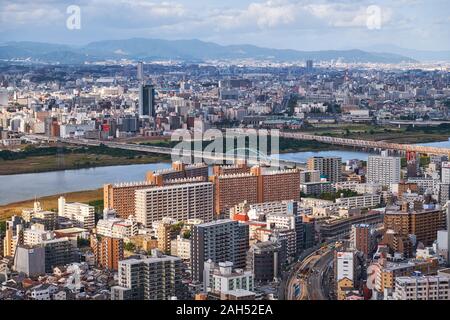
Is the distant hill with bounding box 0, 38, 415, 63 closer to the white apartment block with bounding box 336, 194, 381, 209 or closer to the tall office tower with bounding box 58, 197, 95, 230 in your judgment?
the white apartment block with bounding box 336, 194, 381, 209

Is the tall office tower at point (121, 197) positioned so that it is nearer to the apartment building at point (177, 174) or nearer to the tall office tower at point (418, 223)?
the apartment building at point (177, 174)

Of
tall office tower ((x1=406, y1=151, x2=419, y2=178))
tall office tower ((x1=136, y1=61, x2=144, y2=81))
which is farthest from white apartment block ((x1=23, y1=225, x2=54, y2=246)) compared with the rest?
tall office tower ((x1=136, y1=61, x2=144, y2=81))

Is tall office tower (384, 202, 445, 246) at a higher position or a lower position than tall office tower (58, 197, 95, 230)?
higher

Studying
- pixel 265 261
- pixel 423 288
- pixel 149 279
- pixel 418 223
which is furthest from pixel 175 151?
pixel 423 288

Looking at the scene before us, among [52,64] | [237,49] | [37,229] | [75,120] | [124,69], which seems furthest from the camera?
Result: [75,120]

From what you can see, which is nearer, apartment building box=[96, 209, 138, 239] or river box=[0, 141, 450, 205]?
apartment building box=[96, 209, 138, 239]
